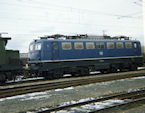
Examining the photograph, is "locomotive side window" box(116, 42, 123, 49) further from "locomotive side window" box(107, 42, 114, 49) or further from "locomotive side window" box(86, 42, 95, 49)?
"locomotive side window" box(86, 42, 95, 49)

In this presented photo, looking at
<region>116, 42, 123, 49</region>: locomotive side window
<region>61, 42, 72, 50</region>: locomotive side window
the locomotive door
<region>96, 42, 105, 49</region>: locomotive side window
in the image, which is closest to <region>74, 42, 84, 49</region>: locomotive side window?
<region>61, 42, 72, 50</region>: locomotive side window

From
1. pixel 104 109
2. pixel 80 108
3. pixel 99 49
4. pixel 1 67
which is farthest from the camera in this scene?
pixel 99 49

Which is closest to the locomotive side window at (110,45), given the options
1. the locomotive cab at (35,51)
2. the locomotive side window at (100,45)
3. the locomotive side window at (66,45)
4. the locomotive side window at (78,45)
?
the locomotive side window at (100,45)

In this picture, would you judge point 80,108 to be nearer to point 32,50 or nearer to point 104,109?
point 104,109

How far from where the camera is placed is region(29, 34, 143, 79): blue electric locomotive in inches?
658

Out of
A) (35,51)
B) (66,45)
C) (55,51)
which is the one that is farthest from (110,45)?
(35,51)

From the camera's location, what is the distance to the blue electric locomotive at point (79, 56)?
16702 millimetres

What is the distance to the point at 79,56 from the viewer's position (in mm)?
18344

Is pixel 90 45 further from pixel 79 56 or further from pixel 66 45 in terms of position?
pixel 66 45

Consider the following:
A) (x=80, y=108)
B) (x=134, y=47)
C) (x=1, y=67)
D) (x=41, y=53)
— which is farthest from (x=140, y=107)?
(x=134, y=47)

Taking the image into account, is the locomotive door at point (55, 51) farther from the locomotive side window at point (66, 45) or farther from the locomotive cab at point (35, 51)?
the locomotive cab at point (35, 51)

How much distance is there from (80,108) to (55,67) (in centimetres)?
963

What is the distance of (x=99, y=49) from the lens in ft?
64.7

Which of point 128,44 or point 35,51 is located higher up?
point 128,44
